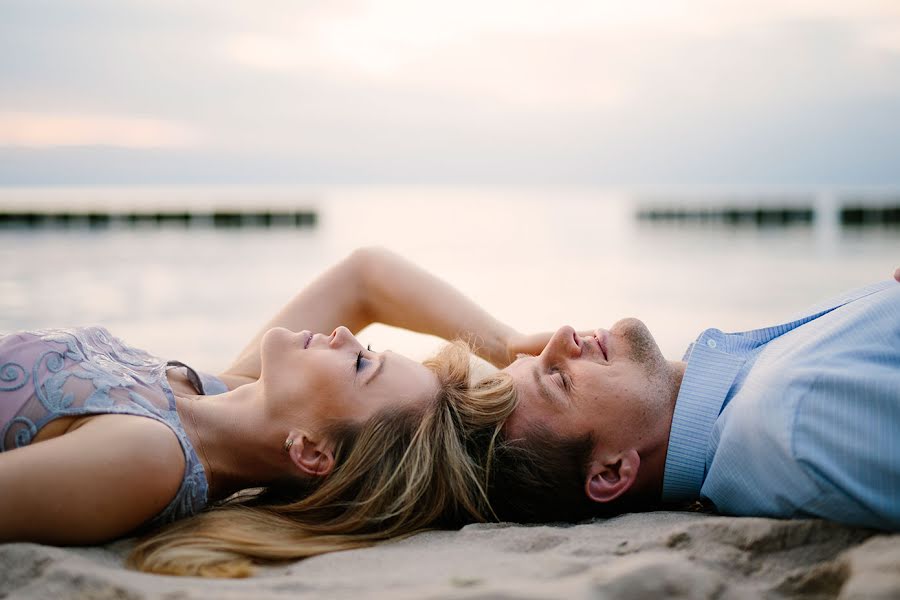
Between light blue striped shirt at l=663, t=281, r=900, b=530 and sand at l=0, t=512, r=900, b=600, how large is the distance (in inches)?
4.9

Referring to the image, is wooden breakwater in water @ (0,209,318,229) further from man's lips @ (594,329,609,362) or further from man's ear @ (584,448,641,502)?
man's ear @ (584,448,641,502)

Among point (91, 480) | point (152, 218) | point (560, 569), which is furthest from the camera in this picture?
point (152, 218)

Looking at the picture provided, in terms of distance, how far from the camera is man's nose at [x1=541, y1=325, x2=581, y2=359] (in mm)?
3188

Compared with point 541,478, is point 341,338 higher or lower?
higher

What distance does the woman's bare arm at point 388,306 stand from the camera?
439 cm

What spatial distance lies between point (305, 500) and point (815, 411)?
1.74m

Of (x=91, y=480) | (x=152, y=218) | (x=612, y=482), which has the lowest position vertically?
(x=152, y=218)

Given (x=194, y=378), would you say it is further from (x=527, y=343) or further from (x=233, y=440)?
(x=527, y=343)

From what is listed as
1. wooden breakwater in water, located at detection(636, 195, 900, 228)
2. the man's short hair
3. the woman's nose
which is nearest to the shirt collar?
the man's short hair

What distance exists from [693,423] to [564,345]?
1.81 ft

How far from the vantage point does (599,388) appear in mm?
3068

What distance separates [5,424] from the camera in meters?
2.73

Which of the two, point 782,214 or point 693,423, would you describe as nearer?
point 693,423

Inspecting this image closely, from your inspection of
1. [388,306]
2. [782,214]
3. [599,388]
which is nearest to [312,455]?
[599,388]
